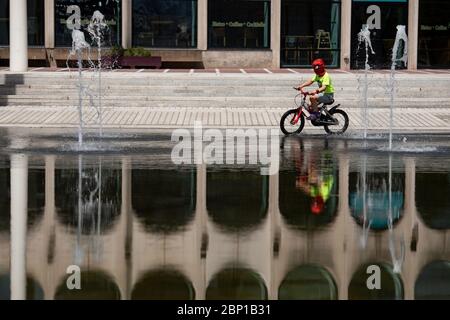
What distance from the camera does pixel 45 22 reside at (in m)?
43.6

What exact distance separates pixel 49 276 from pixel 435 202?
18.6 feet

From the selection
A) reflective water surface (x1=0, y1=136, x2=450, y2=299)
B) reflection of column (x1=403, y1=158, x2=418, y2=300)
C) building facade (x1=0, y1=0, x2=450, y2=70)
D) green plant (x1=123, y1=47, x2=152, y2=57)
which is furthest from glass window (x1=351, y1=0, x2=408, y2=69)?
reflection of column (x1=403, y1=158, x2=418, y2=300)

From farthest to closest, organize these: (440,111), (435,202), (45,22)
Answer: (45,22) → (440,111) → (435,202)

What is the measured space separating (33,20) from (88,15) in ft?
7.33

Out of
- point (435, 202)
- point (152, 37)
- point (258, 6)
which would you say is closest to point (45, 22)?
point (152, 37)

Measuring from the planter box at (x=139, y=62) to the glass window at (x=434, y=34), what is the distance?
37.8 ft

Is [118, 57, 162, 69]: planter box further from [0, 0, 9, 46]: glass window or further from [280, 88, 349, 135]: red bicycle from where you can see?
[280, 88, 349, 135]: red bicycle

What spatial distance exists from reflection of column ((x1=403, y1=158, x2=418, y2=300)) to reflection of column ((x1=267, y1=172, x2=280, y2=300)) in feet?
3.25

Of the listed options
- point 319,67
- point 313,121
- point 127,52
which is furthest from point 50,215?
point 127,52

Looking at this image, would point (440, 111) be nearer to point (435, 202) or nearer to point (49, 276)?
point (435, 202)

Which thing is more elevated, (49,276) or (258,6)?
(258,6)

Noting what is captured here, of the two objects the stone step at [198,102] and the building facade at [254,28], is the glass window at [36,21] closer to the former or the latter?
the building facade at [254,28]

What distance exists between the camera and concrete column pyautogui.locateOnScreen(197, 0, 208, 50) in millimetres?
43844

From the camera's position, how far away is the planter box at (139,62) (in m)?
40.6
